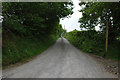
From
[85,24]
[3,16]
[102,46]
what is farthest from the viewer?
[85,24]

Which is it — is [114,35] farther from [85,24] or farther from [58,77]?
[58,77]

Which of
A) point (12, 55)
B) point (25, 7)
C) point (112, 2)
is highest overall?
point (25, 7)

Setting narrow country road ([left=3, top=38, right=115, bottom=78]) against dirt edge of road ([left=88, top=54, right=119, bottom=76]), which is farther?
dirt edge of road ([left=88, top=54, right=119, bottom=76])

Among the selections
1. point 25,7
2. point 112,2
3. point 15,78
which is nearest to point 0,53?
point 15,78

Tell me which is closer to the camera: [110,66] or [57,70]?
[57,70]

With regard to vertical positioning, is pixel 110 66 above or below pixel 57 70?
below

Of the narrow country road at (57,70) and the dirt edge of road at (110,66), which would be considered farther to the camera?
the dirt edge of road at (110,66)

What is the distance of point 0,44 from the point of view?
224 inches

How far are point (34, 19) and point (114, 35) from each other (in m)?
12.3

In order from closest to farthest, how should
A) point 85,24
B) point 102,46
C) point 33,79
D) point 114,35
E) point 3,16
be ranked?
1. point 33,79
2. point 3,16
3. point 102,46
4. point 114,35
5. point 85,24

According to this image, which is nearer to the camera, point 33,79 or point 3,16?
point 33,79

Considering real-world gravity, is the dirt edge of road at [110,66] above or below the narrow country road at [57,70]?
below

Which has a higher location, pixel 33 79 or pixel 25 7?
pixel 25 7

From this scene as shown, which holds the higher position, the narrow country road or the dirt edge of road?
the narrow country road
